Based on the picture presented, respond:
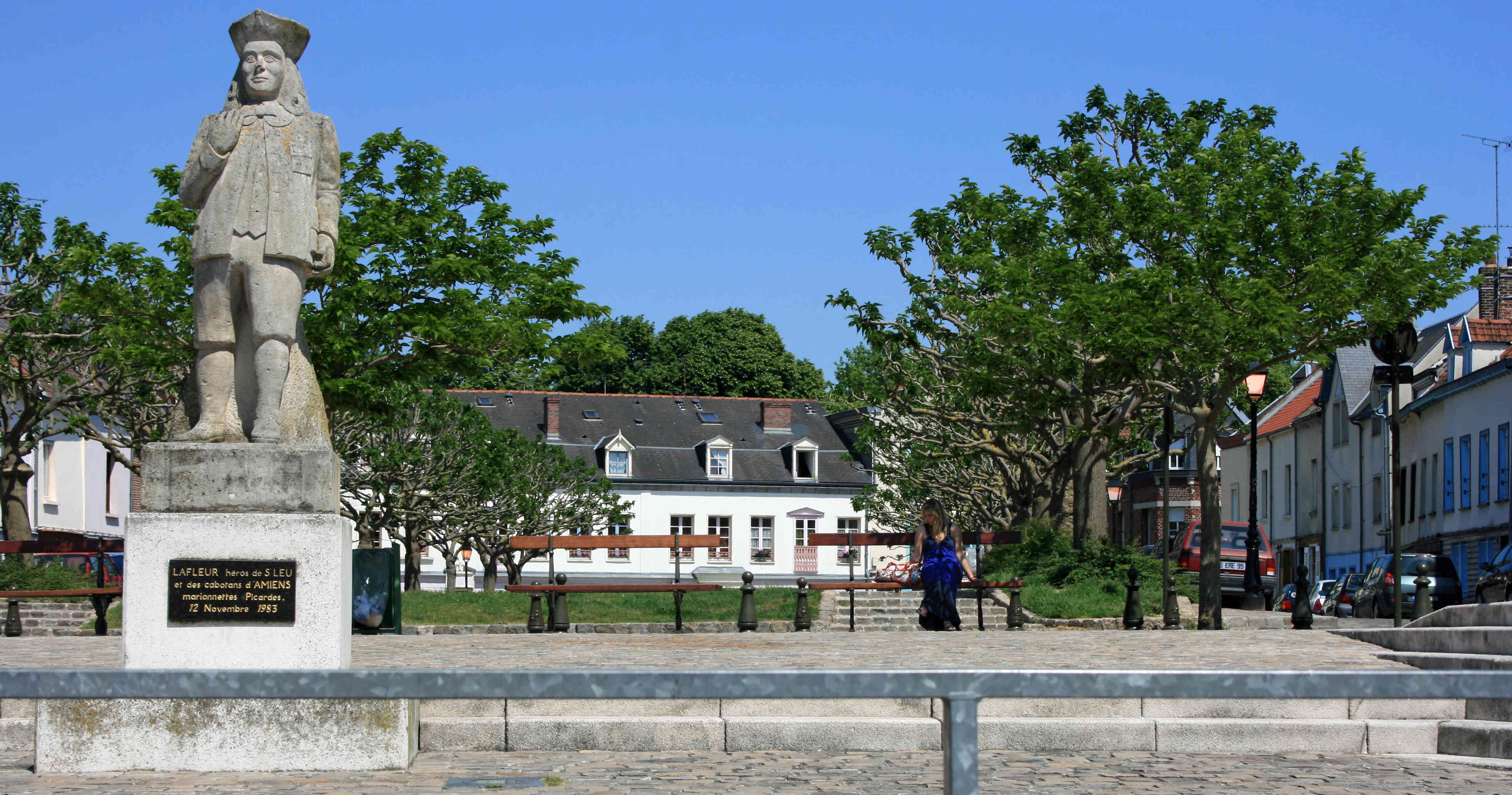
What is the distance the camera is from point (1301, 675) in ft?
10.6

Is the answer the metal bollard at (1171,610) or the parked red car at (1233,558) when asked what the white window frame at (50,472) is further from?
the metal bollard at (1171,610)

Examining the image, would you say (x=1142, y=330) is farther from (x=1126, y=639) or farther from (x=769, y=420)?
(x=769, y=420)

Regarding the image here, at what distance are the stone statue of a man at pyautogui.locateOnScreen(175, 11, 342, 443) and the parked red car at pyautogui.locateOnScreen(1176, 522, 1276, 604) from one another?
25967mm

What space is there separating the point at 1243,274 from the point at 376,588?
1241 centimetres

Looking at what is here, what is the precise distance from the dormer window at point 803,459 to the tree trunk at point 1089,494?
42464 mm

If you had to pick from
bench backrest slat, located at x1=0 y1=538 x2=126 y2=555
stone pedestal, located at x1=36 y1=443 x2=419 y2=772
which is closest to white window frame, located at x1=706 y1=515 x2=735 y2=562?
bench backrest slat, located at x1=0 y1=538 x2=126 y2=555

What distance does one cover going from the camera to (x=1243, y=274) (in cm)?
2108

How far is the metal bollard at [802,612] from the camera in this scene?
68.4 ft

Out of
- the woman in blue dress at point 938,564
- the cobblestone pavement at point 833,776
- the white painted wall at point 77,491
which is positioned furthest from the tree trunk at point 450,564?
the cobblestone pavement at point 833,776

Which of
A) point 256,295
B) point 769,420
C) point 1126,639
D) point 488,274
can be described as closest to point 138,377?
point 488,274

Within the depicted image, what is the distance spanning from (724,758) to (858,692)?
569cm

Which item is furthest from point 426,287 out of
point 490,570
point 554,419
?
point 554,419

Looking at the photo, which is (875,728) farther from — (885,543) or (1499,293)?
(1499,293)

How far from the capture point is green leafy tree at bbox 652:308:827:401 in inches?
3386
